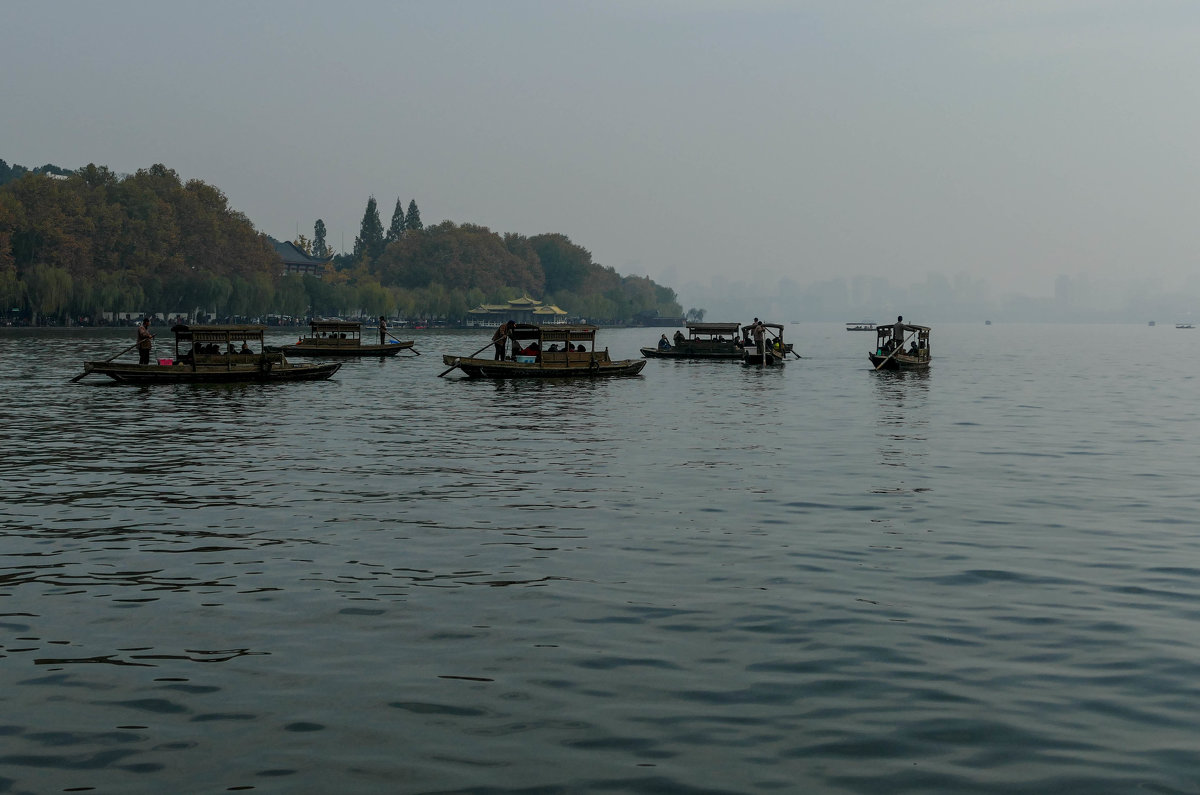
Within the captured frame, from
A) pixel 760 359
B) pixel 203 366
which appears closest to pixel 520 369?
pixel 203 366

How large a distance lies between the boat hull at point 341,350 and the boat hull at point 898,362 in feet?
93.1

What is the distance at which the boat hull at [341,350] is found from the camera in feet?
226

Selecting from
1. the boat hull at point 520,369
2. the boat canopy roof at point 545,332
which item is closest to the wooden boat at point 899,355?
the boat hull at point 520,369

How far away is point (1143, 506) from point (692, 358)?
5141cm

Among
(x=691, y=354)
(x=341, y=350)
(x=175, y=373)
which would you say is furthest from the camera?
(x=341, y=350)

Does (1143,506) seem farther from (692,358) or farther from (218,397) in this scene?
(692,358)

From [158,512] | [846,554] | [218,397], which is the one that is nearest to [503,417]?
[218,397]

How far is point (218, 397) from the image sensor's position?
1417 inches

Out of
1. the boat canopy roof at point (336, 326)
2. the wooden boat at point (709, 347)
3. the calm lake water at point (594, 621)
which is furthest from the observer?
the boat canopy roof at point (336, 326)

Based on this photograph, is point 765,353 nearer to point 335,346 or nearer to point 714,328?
point 714,328

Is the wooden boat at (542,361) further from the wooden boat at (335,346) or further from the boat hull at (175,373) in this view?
the wooden boat at (335,346)

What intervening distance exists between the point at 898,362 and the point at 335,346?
110 ft

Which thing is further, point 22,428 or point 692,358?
point 692,358

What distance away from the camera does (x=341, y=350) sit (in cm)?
7006
